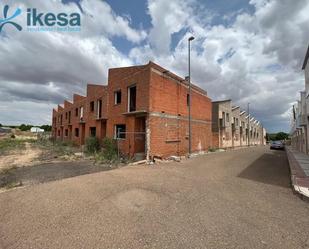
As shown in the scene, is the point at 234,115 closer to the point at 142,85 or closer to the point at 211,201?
the point at 142,85

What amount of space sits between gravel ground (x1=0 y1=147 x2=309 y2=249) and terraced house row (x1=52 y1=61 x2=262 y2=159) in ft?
22.8

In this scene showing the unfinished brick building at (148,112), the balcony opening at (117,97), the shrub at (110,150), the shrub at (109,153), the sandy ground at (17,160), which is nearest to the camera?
the sandy ground at (17,160)

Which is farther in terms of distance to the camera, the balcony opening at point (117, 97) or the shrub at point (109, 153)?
the balcony opening at point (117, 97)

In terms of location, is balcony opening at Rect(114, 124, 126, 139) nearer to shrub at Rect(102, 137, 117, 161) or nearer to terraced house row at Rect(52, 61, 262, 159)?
terraced house row at Rect(52, 61, 262, 159)

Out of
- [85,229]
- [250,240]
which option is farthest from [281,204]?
[85,229]

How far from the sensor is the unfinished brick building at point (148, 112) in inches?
538

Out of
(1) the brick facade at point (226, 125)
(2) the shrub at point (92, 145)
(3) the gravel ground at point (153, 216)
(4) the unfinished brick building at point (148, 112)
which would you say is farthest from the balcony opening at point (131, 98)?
(1) the brick facade at point (226, 125)

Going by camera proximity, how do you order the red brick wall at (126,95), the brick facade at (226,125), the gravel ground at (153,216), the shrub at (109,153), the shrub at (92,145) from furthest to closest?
1. the brick facade at (226,125)
2. the shrub at (92,145)
3. the red brick wall at (126,95)
4. the shrub at (109,153)
5. the gravel ground at (153,216)

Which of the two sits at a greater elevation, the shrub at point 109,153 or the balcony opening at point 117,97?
the balcony opening at point 117,97

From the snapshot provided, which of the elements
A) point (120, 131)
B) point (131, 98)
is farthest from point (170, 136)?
point (131, 98)

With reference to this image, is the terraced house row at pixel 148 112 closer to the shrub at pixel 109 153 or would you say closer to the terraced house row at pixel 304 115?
the shrub at pixel 109 153

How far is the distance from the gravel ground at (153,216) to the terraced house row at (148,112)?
6.95 meters

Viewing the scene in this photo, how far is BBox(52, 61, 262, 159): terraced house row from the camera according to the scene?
44.8 ft

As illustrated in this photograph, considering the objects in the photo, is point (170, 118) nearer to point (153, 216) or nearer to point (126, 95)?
point (126, 95)
